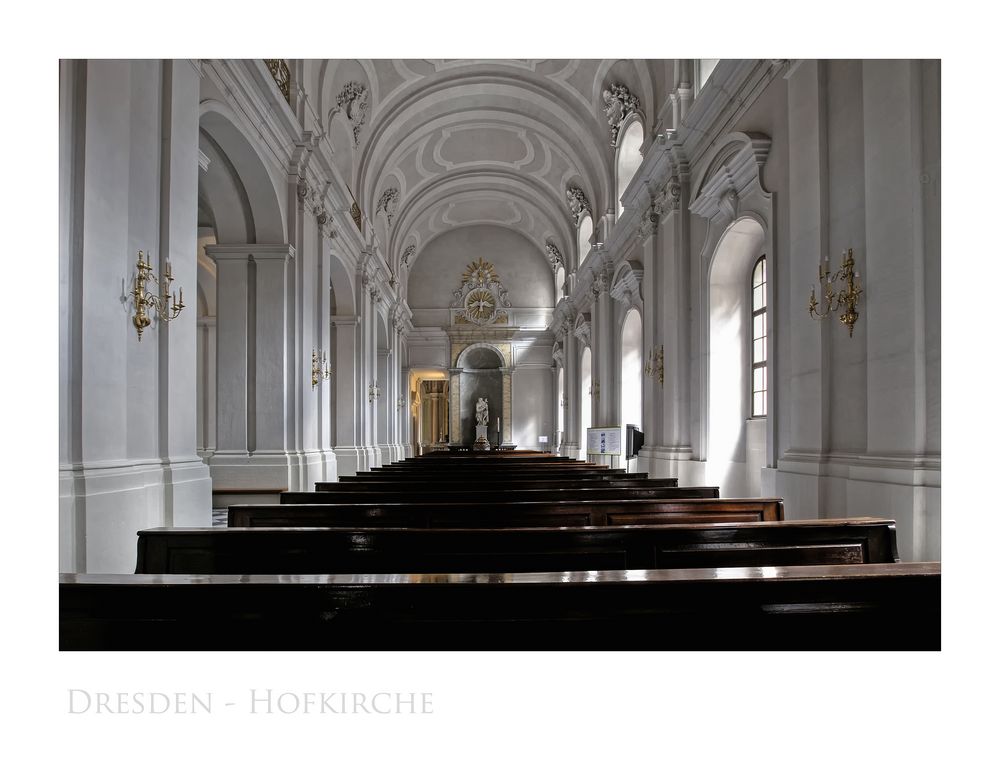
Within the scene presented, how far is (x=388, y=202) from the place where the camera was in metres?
19.0

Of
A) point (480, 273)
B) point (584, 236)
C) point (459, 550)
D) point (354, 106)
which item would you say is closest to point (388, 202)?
point (584, 236)

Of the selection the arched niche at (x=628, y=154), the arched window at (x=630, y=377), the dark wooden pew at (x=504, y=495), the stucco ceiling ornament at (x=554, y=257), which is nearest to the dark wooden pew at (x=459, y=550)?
the dark wooden pew at (x=504, y=495)

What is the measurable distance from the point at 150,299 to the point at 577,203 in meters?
15.6

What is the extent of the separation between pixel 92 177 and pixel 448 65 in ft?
38.2

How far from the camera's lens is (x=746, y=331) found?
29.2 feet

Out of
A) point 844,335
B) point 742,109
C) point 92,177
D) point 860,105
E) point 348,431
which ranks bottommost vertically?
point 348,431

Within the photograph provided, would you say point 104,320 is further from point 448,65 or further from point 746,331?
point 448,65

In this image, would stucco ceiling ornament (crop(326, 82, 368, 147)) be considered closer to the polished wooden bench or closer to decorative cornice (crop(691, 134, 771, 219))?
decorative cornice (crop(691, 134, 771, 219))

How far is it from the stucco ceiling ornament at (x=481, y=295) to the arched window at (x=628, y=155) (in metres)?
11.8

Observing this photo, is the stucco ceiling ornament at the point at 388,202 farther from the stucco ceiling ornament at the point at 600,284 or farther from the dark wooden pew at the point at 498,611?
the dark wooden pew at the point at 498,611

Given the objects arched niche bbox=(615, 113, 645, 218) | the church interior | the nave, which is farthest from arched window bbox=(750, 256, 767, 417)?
the nave

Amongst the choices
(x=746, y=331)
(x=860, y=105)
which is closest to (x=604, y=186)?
(x=746, y=331)

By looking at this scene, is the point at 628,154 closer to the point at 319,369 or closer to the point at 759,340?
the point at 759,340

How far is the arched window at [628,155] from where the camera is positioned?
13266 millimetres
